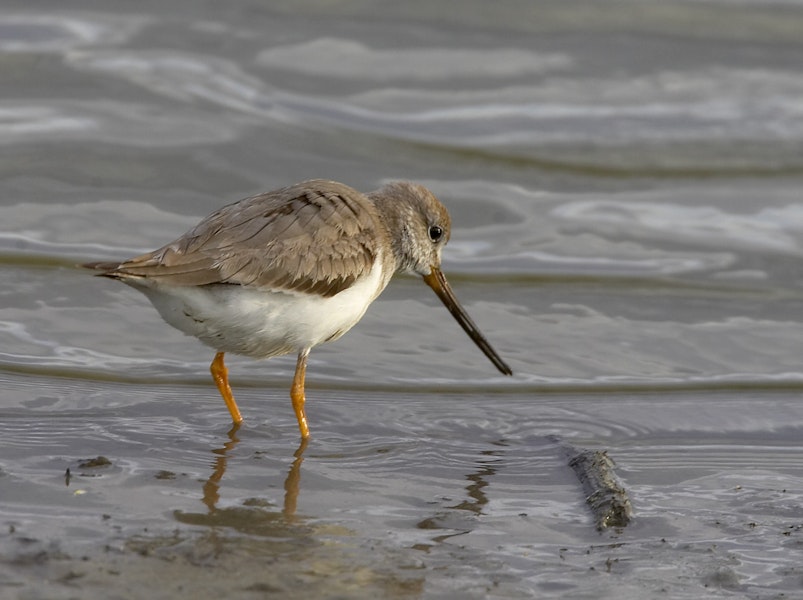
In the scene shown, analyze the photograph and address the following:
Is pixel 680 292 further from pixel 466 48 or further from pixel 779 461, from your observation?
pixel 466 48

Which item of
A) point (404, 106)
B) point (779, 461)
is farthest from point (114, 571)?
point (404, 106)

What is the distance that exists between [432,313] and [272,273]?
3023 mm

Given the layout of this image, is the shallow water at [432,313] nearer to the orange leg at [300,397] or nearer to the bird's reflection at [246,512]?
the bird's reflection at [246,512]

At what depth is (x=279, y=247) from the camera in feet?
19.0

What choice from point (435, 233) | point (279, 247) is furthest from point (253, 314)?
point (435, 233)

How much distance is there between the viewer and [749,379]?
7641 millimetres

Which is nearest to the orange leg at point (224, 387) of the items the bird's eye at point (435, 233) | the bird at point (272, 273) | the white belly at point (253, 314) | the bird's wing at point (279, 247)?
the bird at point (272, 273)

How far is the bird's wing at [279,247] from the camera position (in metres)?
5.53

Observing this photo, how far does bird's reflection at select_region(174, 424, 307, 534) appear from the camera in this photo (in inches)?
177

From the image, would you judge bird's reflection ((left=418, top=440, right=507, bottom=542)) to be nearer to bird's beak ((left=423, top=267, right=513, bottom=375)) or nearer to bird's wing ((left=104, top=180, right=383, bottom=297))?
bird's wing ((left=104, top=180, right=383, bottom=297))

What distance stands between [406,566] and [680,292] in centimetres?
540

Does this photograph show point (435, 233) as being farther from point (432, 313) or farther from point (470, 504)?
point (470, 504)

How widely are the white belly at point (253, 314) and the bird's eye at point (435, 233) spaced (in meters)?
0.89

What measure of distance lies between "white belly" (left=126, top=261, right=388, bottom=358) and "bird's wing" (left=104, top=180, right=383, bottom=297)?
6 centimetres
